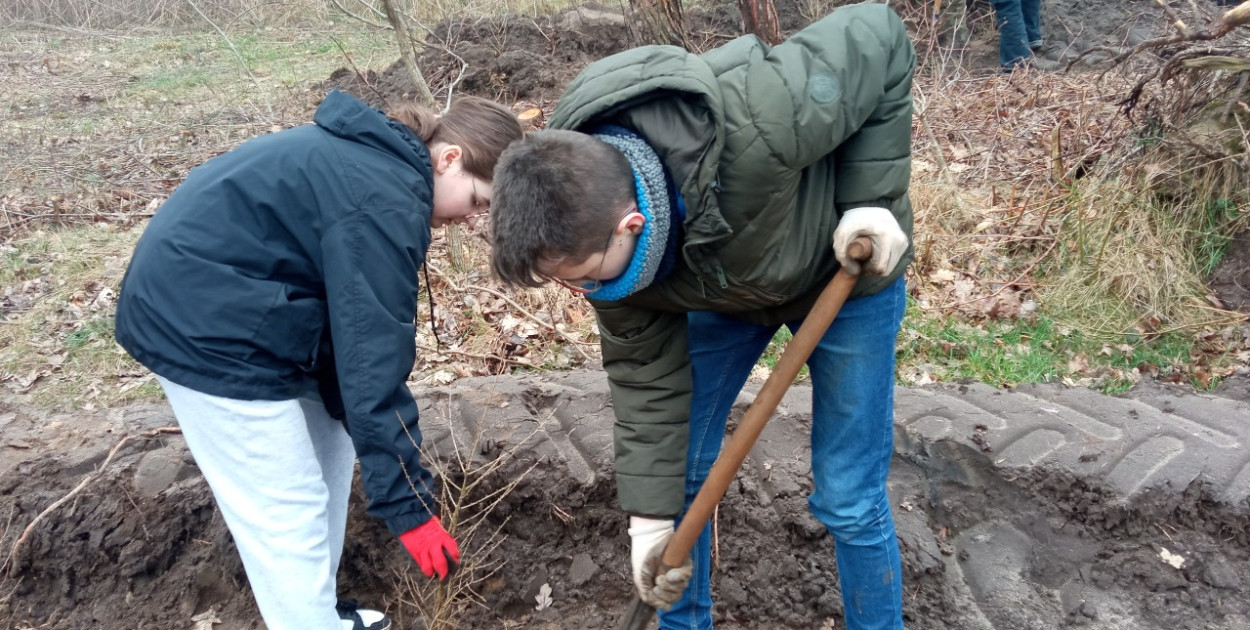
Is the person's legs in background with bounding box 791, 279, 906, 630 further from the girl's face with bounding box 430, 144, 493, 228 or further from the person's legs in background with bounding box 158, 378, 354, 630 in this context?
the person's legs in background with bounding box 158, 378, 354, 630

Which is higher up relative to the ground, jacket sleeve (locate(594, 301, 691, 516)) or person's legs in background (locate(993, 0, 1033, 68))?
person's legs in background (locate(993, 0, 1033, 68))

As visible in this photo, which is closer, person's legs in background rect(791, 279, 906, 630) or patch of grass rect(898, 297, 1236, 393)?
person's legs in background rect(791, 279, 906, 630)

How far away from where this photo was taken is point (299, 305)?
1980mm

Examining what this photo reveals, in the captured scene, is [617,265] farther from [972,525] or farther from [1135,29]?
[1135,29]

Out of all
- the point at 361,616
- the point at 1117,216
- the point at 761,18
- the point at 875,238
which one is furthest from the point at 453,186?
the point at 761,18

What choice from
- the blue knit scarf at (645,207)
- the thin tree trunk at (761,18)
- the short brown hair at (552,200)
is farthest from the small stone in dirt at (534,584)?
the thin tree trunk at (761,18)

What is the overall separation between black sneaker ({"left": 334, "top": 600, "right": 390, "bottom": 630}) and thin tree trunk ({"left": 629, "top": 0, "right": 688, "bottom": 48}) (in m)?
4.43

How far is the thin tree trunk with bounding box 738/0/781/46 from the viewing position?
5.54 meters

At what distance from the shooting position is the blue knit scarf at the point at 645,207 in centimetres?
163

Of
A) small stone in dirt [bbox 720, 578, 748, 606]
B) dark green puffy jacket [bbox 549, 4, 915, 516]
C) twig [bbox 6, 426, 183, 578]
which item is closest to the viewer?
dark green puffy jacket [bbox 549, 4, 915, 516]

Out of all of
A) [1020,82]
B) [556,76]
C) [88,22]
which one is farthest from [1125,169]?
[88,22]

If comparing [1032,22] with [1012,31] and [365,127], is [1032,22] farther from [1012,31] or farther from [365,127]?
[365,127]

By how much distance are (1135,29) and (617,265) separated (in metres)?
8.79

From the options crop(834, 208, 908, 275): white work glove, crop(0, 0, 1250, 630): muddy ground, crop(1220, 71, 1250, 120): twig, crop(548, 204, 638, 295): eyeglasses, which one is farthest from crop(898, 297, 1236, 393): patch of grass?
crop(548, 204, 638, 295): eyeglasses
